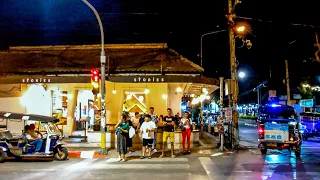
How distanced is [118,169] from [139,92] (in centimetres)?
1098

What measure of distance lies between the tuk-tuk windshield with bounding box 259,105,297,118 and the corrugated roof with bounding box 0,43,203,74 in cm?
485

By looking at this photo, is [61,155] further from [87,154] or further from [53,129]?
[87,154]

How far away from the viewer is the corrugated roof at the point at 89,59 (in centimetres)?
2109

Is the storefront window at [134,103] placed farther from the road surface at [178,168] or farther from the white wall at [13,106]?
the road surface at [178,168]

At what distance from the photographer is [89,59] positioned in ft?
71.7

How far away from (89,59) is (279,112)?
11.1 metres

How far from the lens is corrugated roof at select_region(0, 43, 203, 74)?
21.1m

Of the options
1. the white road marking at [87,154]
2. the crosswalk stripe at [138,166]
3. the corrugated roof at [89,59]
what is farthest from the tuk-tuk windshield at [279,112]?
the white road marking at [87,154]

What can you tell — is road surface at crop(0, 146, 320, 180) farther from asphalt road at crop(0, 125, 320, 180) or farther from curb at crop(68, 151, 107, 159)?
curb at crop(68, 151, 107, 159)

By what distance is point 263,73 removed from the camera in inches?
2402

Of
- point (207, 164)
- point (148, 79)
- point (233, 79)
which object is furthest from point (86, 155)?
point (233, 79)

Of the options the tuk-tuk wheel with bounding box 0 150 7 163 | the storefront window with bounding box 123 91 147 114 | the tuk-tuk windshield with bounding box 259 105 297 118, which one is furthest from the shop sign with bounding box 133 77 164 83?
the tuk-tuk wheel with bounding box 0 150 7 163

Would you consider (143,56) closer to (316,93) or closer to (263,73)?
(316,93)

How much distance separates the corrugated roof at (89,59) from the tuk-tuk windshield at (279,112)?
485cm
